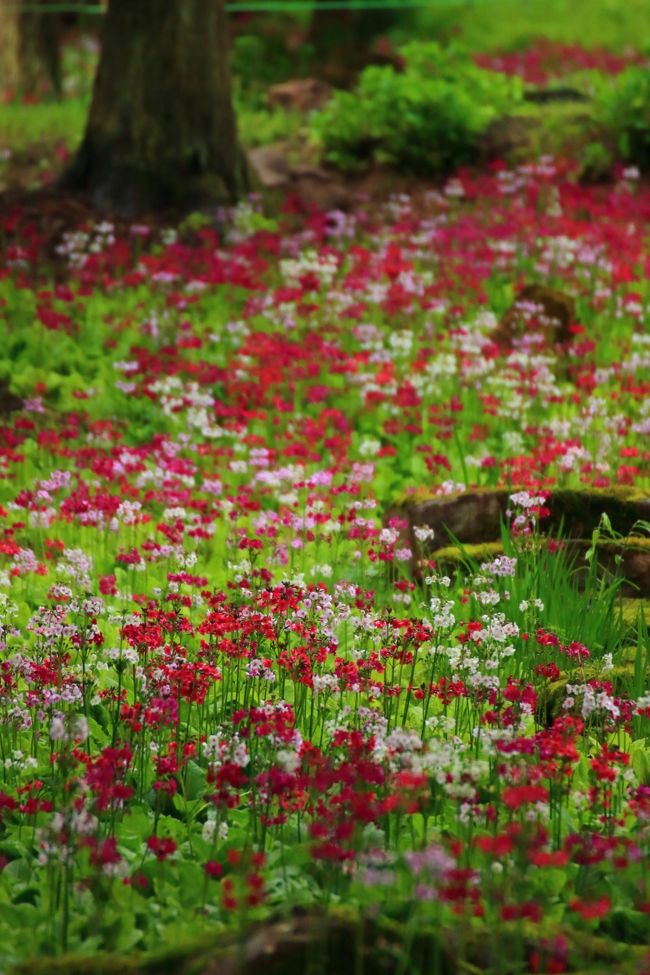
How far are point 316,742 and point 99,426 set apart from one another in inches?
183

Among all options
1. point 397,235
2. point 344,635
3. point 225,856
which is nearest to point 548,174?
point 397,235

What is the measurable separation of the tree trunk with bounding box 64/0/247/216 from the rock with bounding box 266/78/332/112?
578 centimetres

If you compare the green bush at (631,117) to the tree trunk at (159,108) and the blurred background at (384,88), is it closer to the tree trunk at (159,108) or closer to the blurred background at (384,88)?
the blurred background at (384,88)

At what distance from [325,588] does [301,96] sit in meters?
14.5

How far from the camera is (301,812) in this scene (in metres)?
4.30

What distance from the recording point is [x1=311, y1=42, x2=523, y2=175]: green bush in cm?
1612

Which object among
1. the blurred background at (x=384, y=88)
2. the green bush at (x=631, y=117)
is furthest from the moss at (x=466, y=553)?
the green bush at (x=631, y=117)

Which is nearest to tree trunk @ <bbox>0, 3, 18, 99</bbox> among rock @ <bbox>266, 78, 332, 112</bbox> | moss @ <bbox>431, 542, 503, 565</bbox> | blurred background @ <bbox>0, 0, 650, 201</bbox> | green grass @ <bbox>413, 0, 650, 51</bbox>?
blurred background @ <bbox>0, 0, 650, 201</bbox>

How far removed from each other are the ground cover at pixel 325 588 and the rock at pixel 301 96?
4172 millimetres

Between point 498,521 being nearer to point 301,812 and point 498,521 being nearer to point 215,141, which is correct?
point 301,812

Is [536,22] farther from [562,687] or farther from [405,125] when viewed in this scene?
[562,687]

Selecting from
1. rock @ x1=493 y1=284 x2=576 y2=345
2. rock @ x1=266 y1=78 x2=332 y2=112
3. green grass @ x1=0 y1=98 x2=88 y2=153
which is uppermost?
rock @ x1=266 y1=78 x2=332 y2=112

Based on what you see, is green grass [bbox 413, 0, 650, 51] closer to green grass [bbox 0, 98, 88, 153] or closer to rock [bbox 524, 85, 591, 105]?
rock [bbox 524, 85, 591, 105]

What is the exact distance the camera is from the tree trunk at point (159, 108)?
13133 mm
